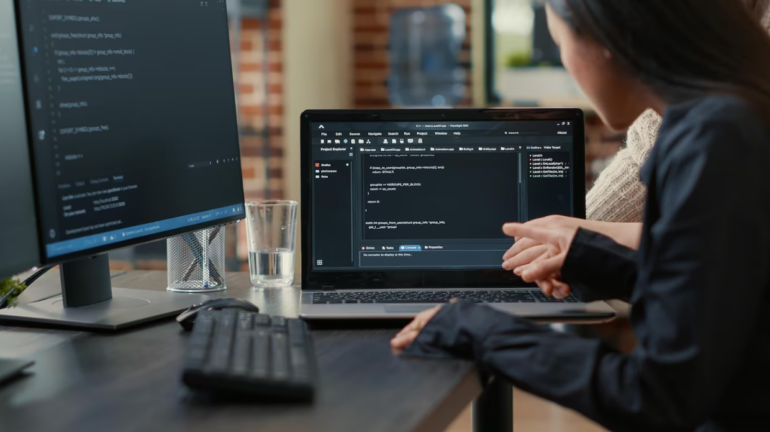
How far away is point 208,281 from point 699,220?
0.88 meters

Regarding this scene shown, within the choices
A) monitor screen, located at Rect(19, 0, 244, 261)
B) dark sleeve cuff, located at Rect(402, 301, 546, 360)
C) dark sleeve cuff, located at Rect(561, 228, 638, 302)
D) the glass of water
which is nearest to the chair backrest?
the glass of water

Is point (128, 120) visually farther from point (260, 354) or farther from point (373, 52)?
point (373, 52)

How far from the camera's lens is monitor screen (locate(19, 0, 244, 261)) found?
3.50 ft

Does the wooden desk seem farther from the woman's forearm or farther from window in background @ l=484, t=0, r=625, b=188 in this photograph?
window in background @ l=484, t=0, r=625, b=188

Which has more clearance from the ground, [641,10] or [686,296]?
[641,10]

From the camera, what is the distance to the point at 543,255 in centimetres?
118

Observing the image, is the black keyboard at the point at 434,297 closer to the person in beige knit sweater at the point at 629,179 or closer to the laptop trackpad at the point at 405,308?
the laptop trackpad at the point at 405,308

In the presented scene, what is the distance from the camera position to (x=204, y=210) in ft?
4.34

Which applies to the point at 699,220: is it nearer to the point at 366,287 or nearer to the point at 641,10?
the point at 641,10

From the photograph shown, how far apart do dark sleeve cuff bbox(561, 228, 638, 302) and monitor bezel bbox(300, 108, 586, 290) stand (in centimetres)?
26

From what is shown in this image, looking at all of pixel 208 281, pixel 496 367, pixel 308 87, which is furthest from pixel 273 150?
pixel 496 367

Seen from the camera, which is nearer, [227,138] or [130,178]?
[130,178]

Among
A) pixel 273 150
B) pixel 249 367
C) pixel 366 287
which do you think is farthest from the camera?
pixel 273 150

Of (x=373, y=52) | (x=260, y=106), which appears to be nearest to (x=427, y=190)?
(x=260, y=106)
